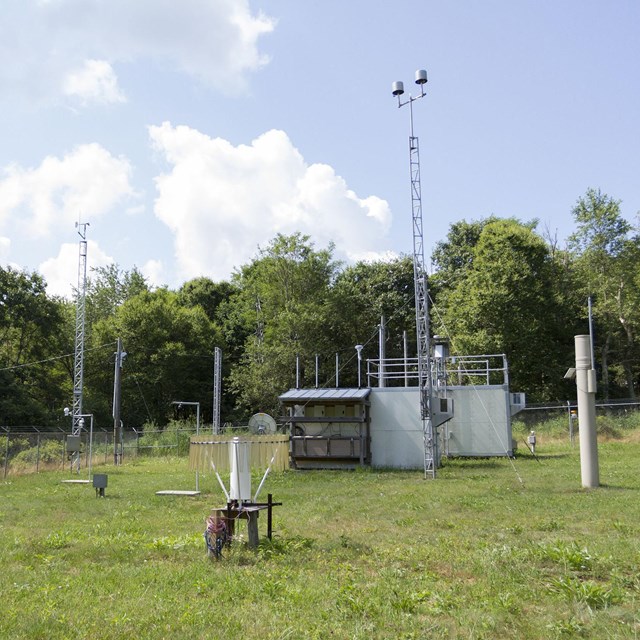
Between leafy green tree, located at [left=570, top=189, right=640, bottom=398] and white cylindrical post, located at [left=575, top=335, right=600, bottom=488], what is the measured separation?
1245 inches

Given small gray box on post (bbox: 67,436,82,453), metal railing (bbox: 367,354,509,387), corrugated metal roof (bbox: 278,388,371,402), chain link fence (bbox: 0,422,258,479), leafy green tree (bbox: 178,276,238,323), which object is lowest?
chain link fence (bbox: 0,422,258,479)

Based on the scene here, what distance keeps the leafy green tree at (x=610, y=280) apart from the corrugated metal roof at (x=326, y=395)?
27.6m

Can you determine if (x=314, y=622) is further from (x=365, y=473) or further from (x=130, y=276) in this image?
(x=130, y=276)

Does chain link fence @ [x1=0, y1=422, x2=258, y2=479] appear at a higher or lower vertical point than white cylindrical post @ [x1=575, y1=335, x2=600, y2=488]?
lower

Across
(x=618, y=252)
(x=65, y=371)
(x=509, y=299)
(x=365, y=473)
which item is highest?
(x=618, y=252)

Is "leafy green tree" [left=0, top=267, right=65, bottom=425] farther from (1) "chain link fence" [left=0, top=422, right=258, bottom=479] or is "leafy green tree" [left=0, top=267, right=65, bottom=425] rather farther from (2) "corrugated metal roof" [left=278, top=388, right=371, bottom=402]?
(2) "corrugated metal roof" [left=278, top=388, right=371, bottom=402]

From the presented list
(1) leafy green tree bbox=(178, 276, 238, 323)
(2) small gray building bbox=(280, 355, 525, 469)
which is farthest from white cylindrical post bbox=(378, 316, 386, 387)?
(1) leafy green tree bbox=(178, 276, 238, 323)

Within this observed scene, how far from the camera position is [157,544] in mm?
10625

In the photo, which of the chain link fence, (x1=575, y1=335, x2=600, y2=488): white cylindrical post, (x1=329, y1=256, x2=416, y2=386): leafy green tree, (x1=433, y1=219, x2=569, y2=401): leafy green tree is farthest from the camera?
(x1=329, y1=256, x2=416, y2=386): leafy green tree

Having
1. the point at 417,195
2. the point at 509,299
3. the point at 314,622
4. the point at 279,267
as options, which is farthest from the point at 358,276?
the point at 314,622

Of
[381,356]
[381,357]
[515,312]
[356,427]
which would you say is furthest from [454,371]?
[515,312]

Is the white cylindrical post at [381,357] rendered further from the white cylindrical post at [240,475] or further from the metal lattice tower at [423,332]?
the white cylindrical post at [240,475]

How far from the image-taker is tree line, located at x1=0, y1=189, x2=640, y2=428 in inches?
1838

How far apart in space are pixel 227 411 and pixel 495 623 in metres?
52.8
